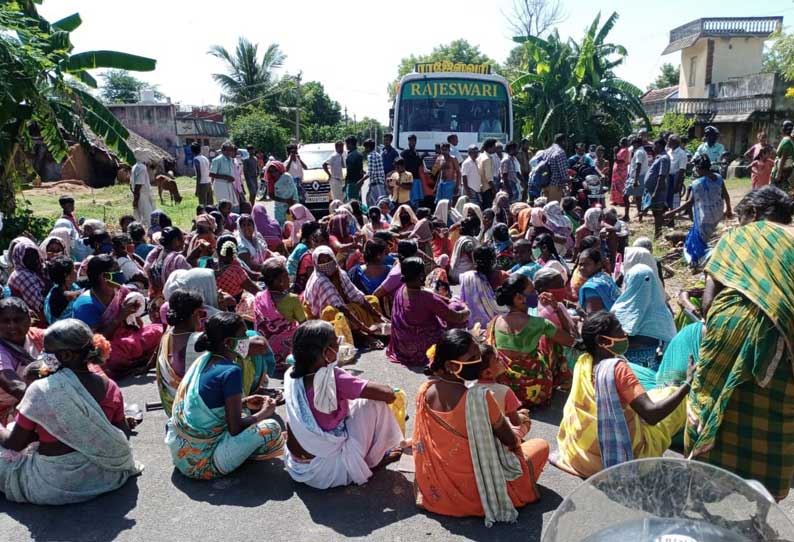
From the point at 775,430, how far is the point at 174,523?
10.1 ft

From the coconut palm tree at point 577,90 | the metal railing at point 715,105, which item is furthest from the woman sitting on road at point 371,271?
the metal railing at point 715,105

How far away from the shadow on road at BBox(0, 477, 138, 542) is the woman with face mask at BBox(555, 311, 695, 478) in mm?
2622

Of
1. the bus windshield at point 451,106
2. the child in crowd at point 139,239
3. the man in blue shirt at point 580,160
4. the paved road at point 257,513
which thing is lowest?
the paved road at point 257,513

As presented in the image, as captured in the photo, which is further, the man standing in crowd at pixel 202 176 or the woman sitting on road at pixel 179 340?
the man standing in crowd at pixel 202 176

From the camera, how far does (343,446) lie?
388cm

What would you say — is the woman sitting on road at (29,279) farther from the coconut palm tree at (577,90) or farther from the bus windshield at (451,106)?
the coconut palm tree at (577,90)

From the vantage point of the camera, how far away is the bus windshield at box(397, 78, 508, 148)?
14.0 metres

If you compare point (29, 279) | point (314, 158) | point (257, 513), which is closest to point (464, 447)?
point (257, 513)

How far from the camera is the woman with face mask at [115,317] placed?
554cm

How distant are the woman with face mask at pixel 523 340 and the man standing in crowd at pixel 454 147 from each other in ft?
28.1

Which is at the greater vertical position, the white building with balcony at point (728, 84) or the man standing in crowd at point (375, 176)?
the white building with balcony at point (728, 84)

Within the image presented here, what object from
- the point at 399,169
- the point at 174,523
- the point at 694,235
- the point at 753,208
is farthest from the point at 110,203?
the point at 753,208

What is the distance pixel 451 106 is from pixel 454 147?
1230mm

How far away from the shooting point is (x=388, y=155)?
520 inches
